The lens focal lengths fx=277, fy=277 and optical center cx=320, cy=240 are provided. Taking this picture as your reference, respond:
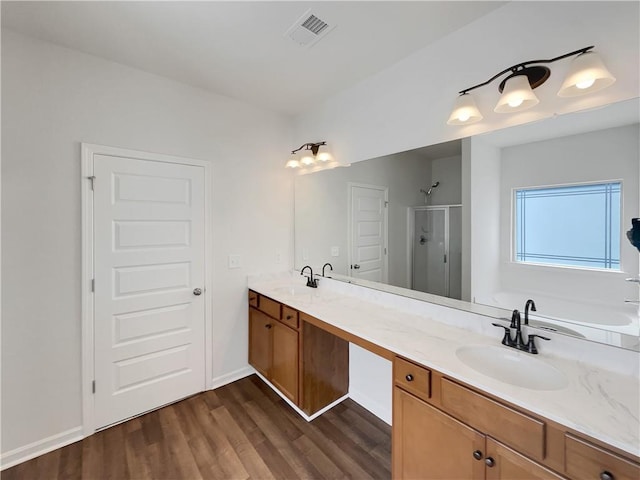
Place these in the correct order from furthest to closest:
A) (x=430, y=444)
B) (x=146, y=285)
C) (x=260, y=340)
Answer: (x=260, y=340) < (x=146, y=285) < (x=430, y=444)

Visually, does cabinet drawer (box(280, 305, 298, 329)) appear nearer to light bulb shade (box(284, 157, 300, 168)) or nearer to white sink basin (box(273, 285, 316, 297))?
white sink basin (box(273, 285, 316, 297))

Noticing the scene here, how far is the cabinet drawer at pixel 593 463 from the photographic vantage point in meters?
0.81

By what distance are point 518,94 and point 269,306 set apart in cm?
221

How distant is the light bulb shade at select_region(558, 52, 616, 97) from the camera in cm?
118

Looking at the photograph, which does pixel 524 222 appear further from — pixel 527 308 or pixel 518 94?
pixel 518 94

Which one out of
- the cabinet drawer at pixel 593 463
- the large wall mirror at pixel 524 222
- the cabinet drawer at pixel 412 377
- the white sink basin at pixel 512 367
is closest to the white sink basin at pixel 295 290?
the large wall mirror at pixel 524 222

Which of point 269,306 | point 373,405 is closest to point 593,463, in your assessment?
point 373,405

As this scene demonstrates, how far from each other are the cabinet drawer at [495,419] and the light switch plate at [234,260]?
80.1 inches

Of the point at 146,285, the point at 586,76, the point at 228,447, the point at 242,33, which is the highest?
the point at 242,33

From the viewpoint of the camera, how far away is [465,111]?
1588mm

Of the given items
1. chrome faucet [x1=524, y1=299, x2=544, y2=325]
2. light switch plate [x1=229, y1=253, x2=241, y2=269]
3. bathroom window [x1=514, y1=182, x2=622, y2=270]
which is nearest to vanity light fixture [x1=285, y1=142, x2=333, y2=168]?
light switch plate [x1=229, y1=253, x2=241, y2=269]

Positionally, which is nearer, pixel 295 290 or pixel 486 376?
pixel 486 376

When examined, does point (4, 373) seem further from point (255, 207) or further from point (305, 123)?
point (305, 123)

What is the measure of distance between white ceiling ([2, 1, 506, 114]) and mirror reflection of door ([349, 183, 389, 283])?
0.96 m
